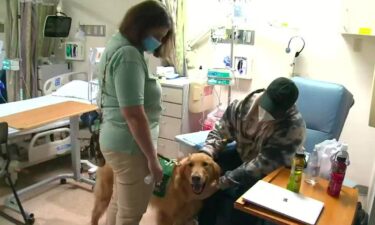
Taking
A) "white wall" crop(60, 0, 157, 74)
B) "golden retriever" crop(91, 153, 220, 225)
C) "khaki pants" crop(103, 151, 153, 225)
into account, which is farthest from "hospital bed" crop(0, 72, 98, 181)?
"khaki pants" crop(103, 151, 153, 225)

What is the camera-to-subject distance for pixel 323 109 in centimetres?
216

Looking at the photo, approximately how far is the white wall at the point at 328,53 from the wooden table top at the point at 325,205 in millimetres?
1665

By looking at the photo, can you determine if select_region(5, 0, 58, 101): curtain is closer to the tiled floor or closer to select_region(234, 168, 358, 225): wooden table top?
the tiled floor

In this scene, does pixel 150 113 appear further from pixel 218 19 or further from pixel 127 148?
pixel 218 19

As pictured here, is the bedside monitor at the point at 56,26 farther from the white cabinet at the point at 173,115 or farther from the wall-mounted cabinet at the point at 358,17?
the wall-mounted cabinet at the point at 358,17

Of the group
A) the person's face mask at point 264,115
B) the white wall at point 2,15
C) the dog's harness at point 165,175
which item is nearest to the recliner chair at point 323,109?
the person's face mask at point 264,115

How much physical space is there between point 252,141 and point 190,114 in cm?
145

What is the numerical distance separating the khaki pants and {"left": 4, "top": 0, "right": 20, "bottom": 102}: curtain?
2.88 metres

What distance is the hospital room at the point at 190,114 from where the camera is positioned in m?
1.36

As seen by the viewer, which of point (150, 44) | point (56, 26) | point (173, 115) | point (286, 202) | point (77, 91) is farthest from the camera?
point (56, 26)

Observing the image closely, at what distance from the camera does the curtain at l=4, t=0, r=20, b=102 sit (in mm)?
3729

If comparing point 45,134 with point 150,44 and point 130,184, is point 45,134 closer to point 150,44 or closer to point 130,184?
point 130,184

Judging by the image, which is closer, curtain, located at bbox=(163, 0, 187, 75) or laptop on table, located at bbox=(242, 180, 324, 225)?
laptop on table, located at bbox=(242, 180, 324, 225)

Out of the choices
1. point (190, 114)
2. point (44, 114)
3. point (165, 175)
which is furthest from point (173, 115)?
point (165, 175)
